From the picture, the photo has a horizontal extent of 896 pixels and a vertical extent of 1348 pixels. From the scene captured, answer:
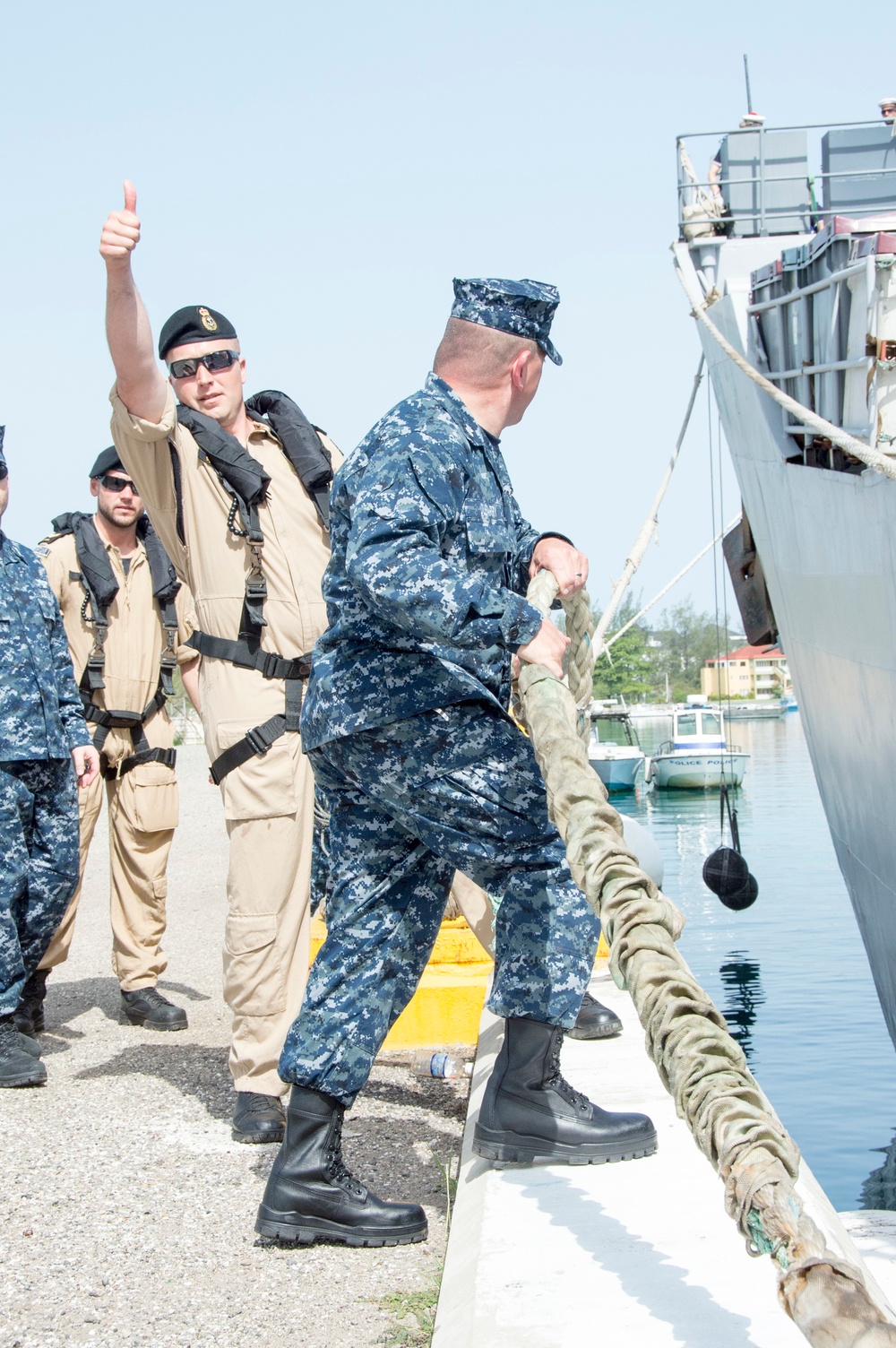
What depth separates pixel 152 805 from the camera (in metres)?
5.95

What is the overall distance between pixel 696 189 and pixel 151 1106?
34.3ft

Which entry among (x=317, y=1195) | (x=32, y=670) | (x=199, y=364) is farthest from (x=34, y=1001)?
(x=317, y=1195)

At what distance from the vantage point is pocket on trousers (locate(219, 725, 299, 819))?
4.05 metres

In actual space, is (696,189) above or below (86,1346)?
above

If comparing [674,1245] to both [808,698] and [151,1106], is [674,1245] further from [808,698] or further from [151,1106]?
[808,698]

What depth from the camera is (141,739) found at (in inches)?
238

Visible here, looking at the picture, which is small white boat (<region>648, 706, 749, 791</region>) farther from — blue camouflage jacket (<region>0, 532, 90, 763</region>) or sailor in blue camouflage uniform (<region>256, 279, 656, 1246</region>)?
sailor in blue camouflage uniform (<region>256, 279, 656, 1246</region>)

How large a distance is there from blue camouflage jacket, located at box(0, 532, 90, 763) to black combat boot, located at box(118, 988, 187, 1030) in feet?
3.61

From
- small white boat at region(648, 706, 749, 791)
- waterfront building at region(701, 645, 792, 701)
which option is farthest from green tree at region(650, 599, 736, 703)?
small white boat at region(648, 706, 749, 791)

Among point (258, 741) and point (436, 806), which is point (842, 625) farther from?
point (436, 806)

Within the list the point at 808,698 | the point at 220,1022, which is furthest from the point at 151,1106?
the point at 808,698

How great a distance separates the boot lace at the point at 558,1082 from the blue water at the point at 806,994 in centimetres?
459

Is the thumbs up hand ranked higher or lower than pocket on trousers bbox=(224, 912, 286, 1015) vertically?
higher

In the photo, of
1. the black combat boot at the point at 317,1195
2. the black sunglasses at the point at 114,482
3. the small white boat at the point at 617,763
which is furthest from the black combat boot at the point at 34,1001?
the small white boat at the point at 617,763
